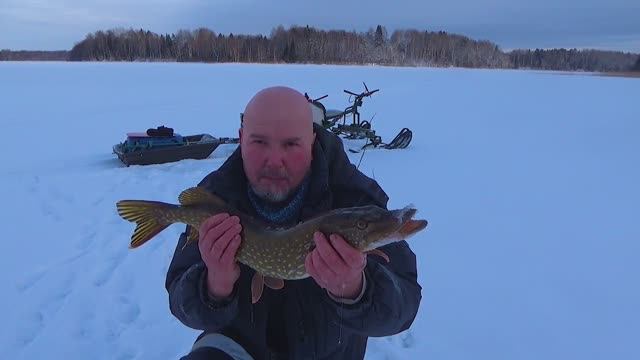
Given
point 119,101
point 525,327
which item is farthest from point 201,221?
point 119,101

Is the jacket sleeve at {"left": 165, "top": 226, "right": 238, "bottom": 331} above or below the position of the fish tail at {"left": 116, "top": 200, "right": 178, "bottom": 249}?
below

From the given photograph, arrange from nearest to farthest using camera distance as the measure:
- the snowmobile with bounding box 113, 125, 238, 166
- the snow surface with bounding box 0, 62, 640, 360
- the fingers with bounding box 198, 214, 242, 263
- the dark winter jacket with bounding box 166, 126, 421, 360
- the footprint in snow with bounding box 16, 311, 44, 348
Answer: the fingers with bounding box 198, 214, 242, 263 < the dark winter jacket with bounding box 166, 126, 421, 360 < the footprint in snow with bounding box 16, 311, 44, 348 < the snow surface with bounding box 0, 62, 640, 360 < the snowmobile with bounding box 113, 125, 238, 166

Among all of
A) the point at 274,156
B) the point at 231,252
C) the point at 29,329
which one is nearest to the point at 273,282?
the point at 231,252

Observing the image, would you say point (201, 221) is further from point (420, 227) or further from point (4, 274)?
point (4, 274)

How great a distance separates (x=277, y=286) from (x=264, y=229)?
222 mm

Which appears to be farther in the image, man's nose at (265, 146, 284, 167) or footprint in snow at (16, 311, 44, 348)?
footprint in snow at (16, 311, 44, 348)

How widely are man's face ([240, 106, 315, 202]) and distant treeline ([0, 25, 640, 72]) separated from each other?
5543 centimetres

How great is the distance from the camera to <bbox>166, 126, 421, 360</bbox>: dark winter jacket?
1.97 m

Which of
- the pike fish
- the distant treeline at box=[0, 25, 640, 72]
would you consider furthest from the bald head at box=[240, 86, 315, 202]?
the distant treeline at box=[0, 25, 640, 72]

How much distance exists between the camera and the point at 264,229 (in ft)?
5.86

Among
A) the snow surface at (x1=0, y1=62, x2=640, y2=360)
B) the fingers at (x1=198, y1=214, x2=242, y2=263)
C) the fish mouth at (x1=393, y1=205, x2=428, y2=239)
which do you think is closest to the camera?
the fish mouth at (x1=393, y1=205, x2=428, y2=239)

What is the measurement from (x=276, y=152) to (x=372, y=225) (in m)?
0.53

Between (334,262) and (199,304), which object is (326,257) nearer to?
(334,262)

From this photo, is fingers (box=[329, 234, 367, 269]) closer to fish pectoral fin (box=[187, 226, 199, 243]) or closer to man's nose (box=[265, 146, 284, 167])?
man's nose (box=[265, 146, 284, 167])
